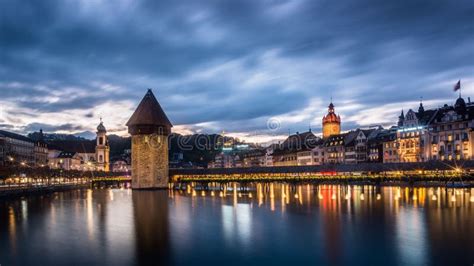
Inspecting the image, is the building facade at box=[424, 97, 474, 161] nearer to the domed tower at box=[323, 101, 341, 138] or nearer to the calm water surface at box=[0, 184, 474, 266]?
the calm water surface at box=[0, 184, 474, 266]

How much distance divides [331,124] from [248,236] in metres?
116

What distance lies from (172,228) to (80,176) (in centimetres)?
7126

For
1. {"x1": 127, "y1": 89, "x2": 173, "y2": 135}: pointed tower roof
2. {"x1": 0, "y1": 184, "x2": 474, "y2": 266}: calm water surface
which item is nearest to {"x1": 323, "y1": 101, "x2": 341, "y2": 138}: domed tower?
{"x1": 127, "y1": 89, "x2": 173, "y2": 135}: pointed tower roof

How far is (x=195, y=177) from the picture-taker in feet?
247

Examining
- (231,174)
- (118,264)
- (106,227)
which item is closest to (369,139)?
(231,174)

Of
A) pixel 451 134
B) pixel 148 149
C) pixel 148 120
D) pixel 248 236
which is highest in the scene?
pixel 148 120

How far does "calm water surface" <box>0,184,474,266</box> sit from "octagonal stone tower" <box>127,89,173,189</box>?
31427 millimetres

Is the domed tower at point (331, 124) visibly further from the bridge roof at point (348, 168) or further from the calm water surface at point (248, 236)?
the calm water surface at point (248, 236)

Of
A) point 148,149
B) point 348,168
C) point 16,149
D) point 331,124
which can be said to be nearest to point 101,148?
point 16,149

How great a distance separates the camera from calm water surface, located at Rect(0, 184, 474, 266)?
18.4m

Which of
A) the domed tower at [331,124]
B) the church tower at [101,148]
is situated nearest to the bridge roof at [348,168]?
the church tower at [101,148]

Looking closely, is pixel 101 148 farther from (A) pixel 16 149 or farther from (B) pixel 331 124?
(B) pixel 331 124

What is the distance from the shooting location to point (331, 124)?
136 meters

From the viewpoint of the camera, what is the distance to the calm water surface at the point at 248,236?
60.2 feet
